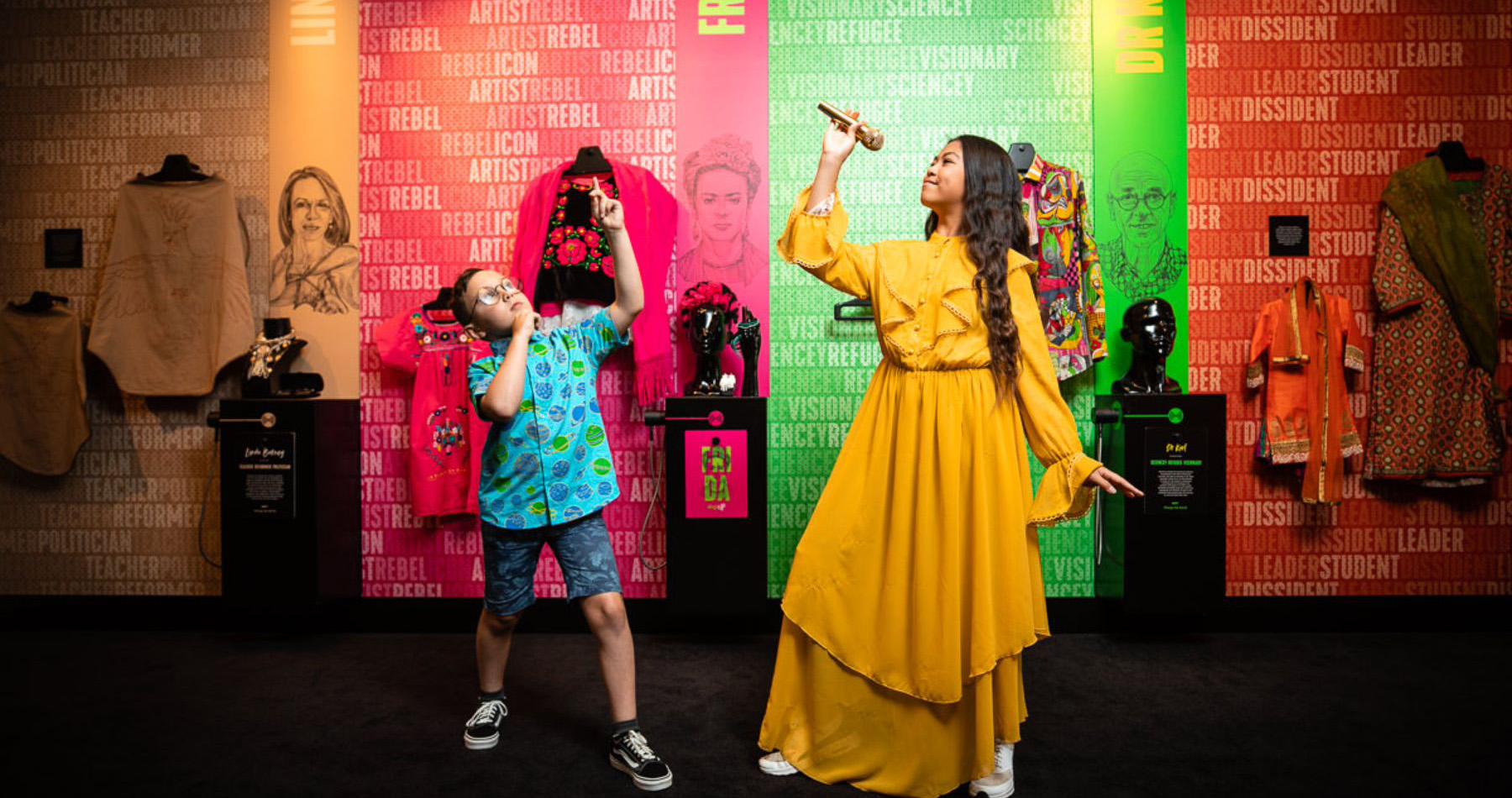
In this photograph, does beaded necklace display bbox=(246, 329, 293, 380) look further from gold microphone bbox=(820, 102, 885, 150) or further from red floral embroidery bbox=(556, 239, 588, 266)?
gold microphone bbox=(820, 102, 885, 150)

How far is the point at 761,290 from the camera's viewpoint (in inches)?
140

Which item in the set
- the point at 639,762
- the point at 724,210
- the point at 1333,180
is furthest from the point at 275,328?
the point at 1333,180

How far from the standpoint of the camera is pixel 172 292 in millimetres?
3537

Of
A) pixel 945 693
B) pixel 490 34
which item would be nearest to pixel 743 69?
pixel 490 34

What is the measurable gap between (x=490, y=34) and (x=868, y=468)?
2720 millimetres

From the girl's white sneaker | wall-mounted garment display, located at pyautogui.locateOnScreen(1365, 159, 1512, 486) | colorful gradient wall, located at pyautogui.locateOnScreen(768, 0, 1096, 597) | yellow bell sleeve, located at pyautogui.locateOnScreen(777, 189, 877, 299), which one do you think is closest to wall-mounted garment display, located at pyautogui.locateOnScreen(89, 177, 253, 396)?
colorful gradient wall, located at pyautogui.locateOnScreen(768, 0, 1096, 597)

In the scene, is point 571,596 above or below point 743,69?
below

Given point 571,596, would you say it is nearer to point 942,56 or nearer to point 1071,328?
point 1071,328

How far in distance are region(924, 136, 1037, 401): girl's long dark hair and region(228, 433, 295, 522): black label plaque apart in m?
2.74

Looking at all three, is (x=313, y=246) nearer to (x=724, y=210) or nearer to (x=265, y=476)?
(x=265, y=476)

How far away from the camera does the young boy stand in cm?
210

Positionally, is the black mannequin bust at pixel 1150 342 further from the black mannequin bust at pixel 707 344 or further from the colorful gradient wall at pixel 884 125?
the black mannequin bust at pixel 707 344

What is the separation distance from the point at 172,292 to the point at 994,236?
3435mm

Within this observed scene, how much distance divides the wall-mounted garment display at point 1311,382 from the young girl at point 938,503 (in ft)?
6.50
